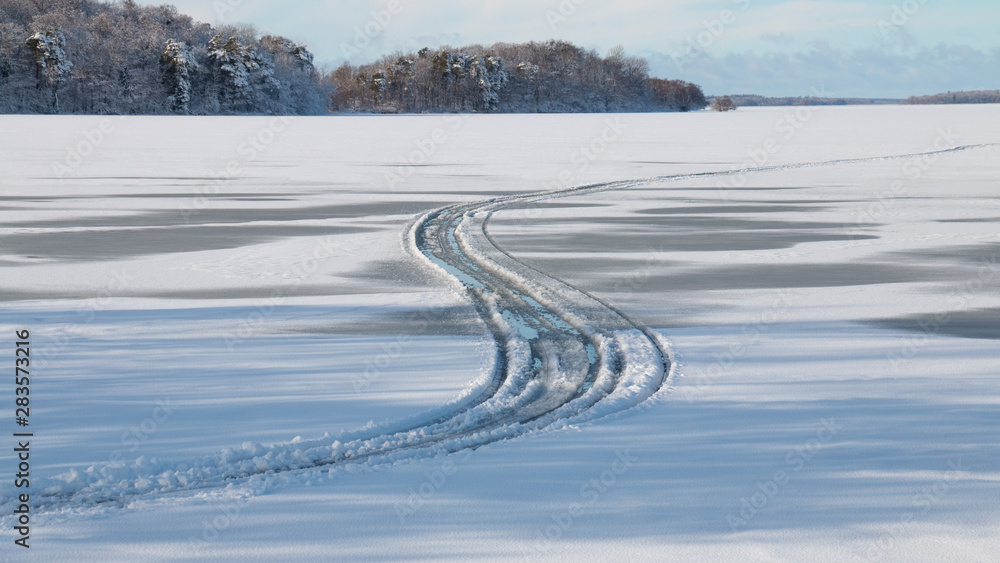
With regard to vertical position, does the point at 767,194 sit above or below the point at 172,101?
below

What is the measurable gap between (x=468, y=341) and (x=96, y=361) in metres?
2.78

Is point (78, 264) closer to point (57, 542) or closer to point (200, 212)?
point (200, 212)

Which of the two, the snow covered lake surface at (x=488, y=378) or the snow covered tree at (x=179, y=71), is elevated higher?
the snow covered tree at (x=179, y=71)

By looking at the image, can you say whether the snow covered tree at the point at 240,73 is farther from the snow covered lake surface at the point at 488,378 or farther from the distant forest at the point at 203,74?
the snow covered lake surface at the point at 488,378

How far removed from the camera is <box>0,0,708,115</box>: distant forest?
8656 centimetres

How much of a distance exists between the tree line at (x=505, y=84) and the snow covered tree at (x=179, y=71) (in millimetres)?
21463

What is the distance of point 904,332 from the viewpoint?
8070 mm

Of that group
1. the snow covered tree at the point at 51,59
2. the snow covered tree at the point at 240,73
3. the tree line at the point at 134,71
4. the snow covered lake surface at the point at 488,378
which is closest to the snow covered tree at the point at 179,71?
the tree line at the point at 134,71

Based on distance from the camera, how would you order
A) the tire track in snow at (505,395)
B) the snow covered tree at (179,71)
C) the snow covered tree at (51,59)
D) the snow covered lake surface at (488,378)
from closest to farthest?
the snow covered lake surface at (488,378), the tire track in snow at (505,395), the snow covered tree at (51,59), the snow covered tree at (179,71)

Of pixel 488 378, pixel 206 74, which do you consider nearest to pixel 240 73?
pixel 206 74

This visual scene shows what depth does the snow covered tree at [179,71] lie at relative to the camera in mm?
88938

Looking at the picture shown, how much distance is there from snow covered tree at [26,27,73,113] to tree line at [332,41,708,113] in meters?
30.1

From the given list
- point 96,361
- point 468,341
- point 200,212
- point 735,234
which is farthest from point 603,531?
point 200,212

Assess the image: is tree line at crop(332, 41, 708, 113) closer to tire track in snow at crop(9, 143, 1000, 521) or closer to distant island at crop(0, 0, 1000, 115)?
distant island at crop(0, 0, 1000, 115)
